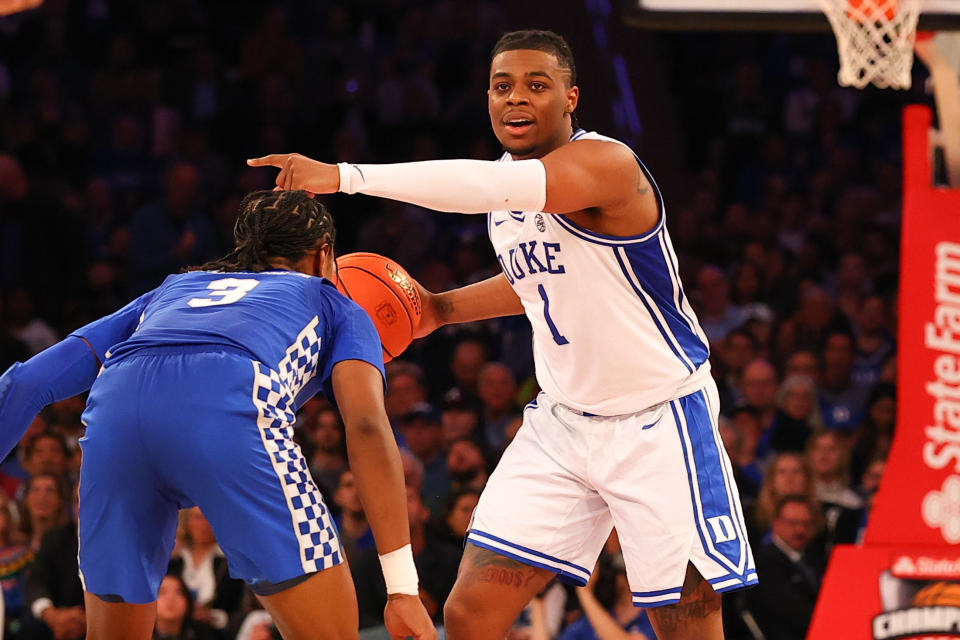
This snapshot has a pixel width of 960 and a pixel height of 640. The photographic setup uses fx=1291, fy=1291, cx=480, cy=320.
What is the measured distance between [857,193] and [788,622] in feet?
17.2

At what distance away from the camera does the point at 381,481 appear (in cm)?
320

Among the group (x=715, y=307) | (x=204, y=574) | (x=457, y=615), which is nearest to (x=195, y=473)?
(x=457, y=615)

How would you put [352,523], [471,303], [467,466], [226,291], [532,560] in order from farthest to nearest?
1. [467,466]
2. [352,523]
3. [471,303]
4. [532,560]
5. [226,291]

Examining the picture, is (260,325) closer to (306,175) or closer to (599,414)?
(306,175)

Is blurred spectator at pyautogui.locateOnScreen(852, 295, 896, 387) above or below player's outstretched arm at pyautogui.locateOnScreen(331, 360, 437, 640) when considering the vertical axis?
below

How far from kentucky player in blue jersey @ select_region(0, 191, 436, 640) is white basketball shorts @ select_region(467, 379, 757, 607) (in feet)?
2.57

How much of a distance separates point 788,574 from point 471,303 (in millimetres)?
2781

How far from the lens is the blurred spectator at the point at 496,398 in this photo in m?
7.83

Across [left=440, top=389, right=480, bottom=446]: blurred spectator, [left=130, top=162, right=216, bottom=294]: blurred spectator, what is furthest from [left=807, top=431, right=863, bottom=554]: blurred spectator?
[left=130, top=162, right=216, bottom=294]: blurred spectator

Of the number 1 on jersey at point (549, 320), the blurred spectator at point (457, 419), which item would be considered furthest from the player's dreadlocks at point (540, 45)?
the blurred spectator at point (457, 419)

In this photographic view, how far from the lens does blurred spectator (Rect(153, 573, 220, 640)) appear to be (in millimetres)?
6027

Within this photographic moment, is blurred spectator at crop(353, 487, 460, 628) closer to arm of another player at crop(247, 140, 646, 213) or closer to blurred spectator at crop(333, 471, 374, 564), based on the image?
blurred spectator at crop(333, 471, 374, 564)

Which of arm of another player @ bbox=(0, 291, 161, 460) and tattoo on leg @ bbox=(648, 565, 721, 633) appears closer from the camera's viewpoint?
arm of another player @ bbox=(0, 291, 161, 460)

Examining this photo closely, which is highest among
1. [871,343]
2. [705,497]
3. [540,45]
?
[540,45]
